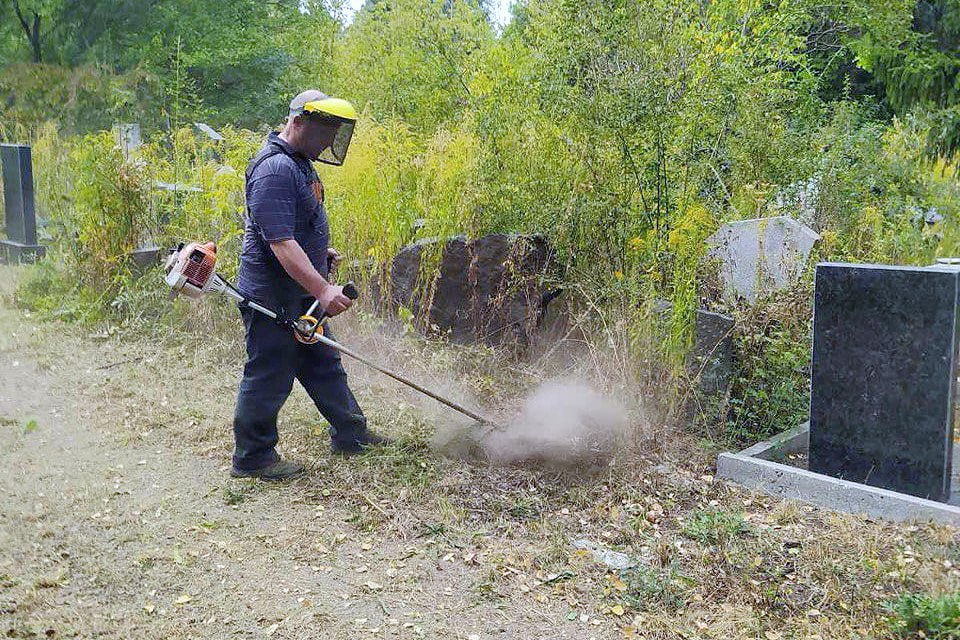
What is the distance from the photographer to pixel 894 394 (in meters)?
4.13

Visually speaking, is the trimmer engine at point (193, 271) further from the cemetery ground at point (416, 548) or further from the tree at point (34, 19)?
the tree at point (34, 19)

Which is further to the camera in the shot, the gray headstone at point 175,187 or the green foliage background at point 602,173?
the gray headstone at point 175,187

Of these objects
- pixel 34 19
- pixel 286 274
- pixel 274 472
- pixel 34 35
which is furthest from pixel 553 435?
pixel 34 19

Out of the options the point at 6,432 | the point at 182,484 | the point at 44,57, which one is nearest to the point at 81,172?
the point at 6,432

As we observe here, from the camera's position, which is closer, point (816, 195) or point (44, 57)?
point (816, 195)

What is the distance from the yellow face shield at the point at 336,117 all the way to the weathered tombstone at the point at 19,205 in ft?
22.9

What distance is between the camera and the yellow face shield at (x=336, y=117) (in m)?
4.30

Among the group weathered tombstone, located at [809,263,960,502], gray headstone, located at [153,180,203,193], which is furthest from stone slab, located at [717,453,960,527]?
gray headstone, located at [153,180,203,193]

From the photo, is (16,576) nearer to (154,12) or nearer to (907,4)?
(907,4)

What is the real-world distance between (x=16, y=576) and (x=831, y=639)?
3.23 metres

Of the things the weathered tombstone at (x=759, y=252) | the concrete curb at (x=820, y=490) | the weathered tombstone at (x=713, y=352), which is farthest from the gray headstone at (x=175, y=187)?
the concrete curb at (x=820, y=490)

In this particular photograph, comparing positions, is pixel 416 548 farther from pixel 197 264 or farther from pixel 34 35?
pixel 34 35

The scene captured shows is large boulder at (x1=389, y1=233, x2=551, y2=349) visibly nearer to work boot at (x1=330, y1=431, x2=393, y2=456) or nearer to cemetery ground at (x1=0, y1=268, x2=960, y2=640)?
cemetery ground at (x1=0, y1=268, x2=960, y2=640)

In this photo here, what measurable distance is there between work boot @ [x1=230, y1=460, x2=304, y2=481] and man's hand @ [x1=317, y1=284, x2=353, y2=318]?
3.12 feet
